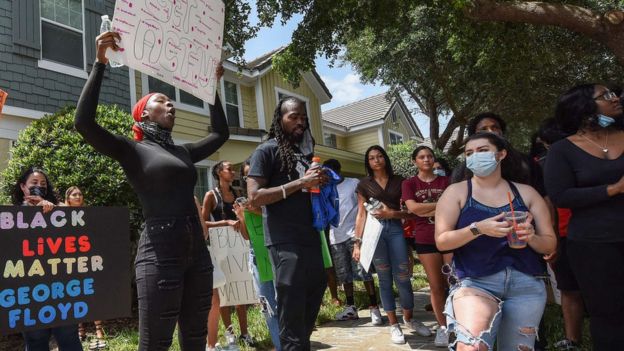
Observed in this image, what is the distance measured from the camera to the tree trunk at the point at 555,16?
19.6ft

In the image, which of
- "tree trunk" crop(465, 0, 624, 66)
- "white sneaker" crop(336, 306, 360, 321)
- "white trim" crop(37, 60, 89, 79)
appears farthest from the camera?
"white trim" crop(37, 60, 89, 79)

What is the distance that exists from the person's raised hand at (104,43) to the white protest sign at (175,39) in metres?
0.04

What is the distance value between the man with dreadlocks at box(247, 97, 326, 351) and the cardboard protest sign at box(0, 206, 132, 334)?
117cm

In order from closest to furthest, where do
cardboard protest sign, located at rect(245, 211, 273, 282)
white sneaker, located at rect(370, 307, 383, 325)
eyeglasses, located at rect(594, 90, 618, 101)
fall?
eyeglasses, located at rect(594, 90, 618, 101) < cardboard protest sign, located at rect(245, 211, 273, 282) < white sneaker, located at rect(370, 307, 383, 325)

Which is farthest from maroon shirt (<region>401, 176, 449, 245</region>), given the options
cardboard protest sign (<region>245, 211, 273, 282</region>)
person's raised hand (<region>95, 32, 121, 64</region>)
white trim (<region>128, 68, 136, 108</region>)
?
white trim (<region>128, 68, 136, 108</region>)

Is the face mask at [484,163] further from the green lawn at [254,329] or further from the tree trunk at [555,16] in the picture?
the tree trunk at [555,16]

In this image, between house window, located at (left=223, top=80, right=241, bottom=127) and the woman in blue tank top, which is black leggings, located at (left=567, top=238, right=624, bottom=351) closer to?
the woman in blue tank top

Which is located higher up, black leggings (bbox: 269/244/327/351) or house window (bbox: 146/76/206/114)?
house window (bbox: 146/76/206/114)

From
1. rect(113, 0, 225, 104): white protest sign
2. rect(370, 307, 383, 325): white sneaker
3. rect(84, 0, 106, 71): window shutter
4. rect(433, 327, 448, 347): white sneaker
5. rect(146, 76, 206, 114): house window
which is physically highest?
rect(84, 0, 106, 71): window shutter

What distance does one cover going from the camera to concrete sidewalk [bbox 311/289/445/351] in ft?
14.6

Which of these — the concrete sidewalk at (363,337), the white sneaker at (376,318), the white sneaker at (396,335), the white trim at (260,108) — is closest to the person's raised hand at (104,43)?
the concrete sidewalk at (363,337)

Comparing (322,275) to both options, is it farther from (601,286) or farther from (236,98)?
(236,98)

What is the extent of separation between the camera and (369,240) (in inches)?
187

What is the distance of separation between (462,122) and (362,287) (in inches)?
442
